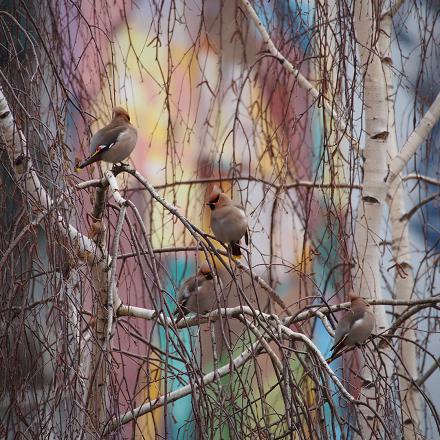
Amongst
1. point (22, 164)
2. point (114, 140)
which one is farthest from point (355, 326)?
point (22, 164)

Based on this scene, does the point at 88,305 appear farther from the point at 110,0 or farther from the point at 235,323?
the point at 110,0

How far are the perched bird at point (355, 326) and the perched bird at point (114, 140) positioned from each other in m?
0.76

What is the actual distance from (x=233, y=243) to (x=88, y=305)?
139cm

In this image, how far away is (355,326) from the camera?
2432mm

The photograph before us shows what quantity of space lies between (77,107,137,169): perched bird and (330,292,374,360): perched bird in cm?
76

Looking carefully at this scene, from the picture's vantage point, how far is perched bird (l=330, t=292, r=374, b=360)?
2432mm

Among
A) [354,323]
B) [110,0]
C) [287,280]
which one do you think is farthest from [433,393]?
[110,0]

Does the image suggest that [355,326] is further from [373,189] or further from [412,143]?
[412,143]

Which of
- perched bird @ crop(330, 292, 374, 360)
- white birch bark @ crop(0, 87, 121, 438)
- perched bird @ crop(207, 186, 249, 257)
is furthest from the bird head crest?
perched bird @ crop(330, 292, 374, 360)

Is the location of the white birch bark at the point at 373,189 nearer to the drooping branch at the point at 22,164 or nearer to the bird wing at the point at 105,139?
the bird wing at the point at 105,139

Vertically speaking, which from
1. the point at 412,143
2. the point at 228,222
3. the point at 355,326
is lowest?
the point at 355,326

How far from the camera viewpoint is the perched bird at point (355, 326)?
7.98 ft

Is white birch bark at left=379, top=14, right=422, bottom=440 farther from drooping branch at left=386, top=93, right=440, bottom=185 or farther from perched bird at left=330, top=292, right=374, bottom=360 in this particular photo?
perched bird at left=330, top=292, right=374, bottom=360

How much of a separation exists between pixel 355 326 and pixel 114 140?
81 centimetres
